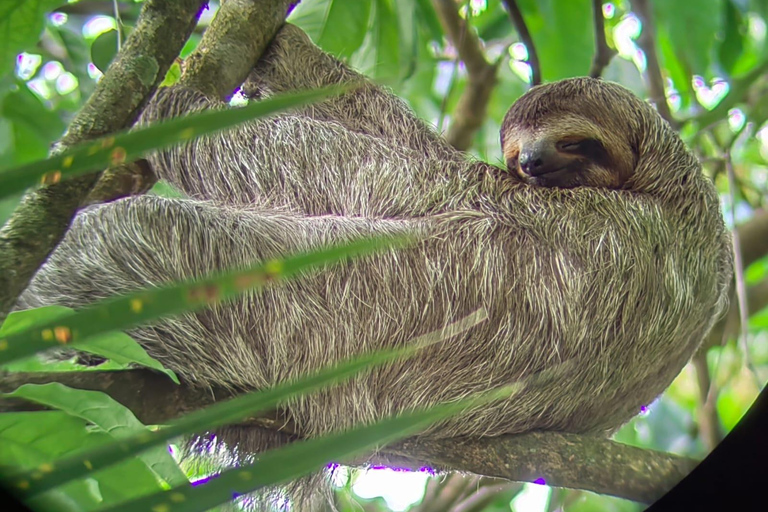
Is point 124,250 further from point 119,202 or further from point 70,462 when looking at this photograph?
point 70,462

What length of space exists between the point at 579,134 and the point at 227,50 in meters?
1.73

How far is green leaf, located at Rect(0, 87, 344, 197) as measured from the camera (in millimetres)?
868

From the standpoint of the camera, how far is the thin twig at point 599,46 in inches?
178

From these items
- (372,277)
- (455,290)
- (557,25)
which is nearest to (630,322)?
(455,290)

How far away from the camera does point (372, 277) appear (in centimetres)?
317

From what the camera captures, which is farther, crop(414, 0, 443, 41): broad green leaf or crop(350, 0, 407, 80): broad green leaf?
crop(414, 0, 443, 41): broad green leaf

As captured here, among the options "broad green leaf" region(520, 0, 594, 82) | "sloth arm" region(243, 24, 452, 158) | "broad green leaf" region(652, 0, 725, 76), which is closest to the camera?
"broad green leaf" region(652, 0, 725, 76)

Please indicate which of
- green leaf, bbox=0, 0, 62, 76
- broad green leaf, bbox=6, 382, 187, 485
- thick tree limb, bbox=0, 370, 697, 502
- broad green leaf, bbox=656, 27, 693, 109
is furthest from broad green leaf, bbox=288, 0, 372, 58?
broad green leaf, bbox=6, 382, 187, 485

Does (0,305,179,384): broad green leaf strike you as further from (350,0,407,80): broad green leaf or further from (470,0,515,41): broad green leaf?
(470,0,515,41): broad green leaf

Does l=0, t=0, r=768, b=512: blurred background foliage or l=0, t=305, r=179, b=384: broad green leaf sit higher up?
l=0, t=0, r=768, b=512: blurred background foliage

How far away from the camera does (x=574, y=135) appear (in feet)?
12.0

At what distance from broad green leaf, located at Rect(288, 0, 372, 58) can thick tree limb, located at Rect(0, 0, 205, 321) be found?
5.23 ft

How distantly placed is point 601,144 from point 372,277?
1.45 metres

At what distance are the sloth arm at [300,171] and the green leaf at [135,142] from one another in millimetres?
2499
